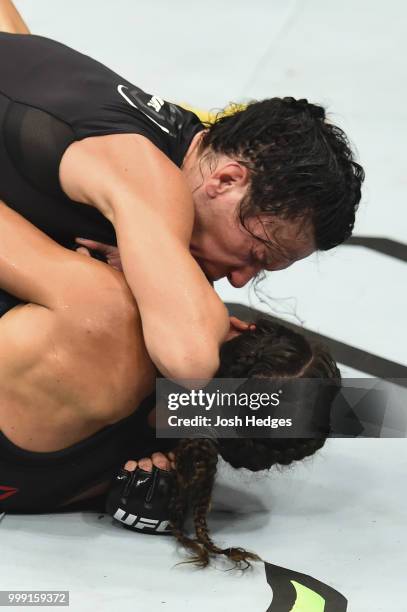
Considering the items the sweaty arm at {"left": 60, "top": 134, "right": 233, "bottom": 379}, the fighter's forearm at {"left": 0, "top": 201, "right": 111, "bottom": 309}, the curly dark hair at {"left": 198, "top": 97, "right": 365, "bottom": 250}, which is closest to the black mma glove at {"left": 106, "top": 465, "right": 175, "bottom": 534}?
the sweaty arm at {"left": 60, "top": 134, "right": 233, "bottom": 379}

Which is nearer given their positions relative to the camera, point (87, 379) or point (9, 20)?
point (87, 379)

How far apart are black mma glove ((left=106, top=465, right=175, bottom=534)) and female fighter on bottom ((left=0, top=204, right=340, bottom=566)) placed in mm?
16

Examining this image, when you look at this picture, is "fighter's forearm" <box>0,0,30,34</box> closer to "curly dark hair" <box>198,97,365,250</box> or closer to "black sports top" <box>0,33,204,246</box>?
"black sports top" <box>0,33,204,246</box>

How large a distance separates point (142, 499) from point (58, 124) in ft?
2.36

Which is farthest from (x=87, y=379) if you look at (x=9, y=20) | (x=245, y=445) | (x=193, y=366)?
(x=9, y=20)

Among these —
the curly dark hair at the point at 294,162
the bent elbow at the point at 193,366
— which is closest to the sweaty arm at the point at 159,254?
the bent elbow at the point at 193,366

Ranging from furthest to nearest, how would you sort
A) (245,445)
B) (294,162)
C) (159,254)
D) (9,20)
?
Result: (9,20) < (294,162) < (245,445) < (159,254)

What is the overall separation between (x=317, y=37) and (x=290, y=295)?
2.03 meters

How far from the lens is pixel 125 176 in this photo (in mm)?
2154

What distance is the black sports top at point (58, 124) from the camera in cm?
226

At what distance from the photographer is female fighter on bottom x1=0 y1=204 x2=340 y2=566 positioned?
2.14 meters

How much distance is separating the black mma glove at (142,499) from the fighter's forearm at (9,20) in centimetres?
123

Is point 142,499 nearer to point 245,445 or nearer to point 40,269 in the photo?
point 245,445

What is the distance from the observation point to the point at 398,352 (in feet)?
9.69
